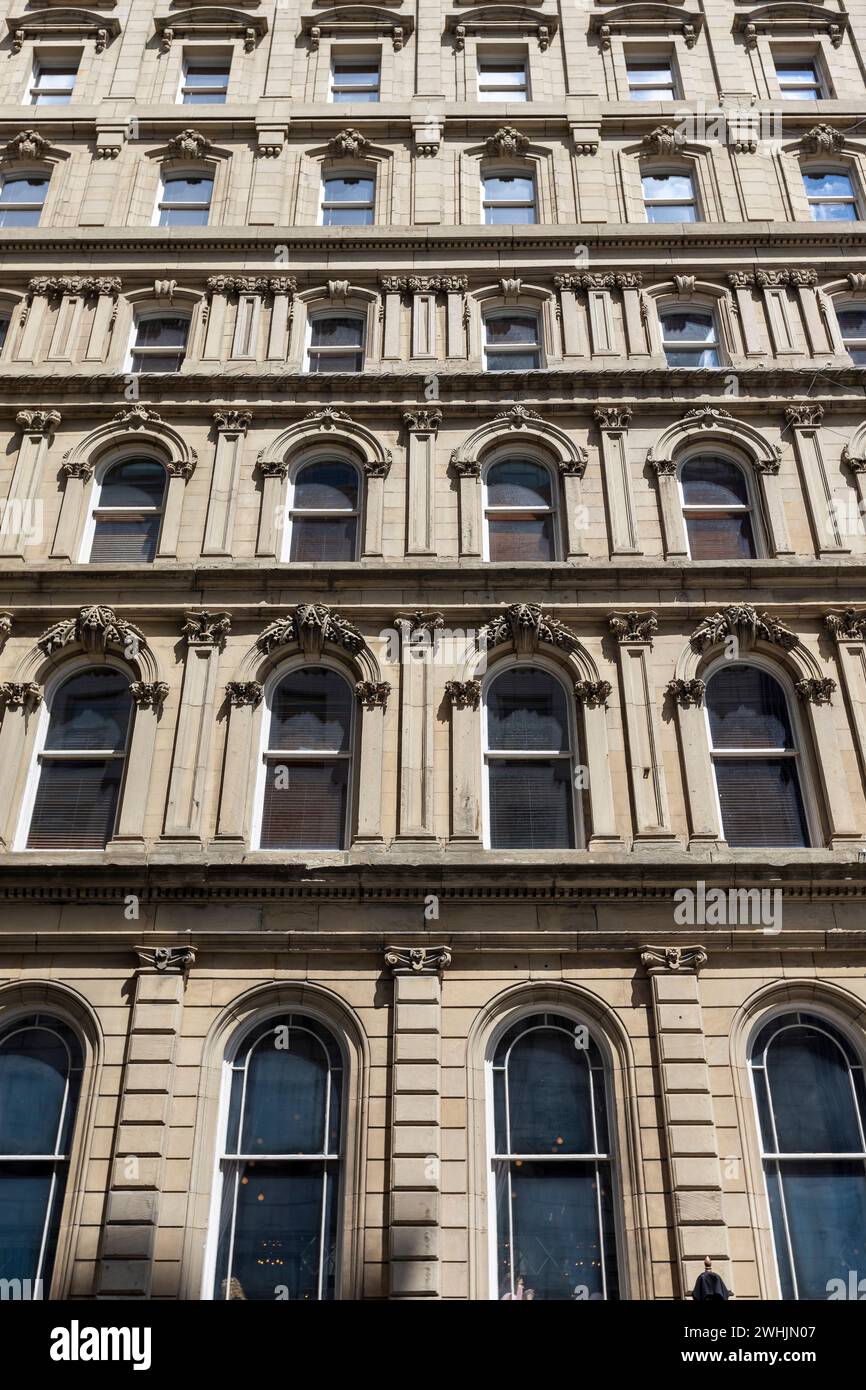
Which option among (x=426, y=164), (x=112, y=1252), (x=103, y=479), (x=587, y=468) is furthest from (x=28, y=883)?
(x=426, y=164)

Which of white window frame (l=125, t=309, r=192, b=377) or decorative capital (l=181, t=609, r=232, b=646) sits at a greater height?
white window frame (l=125, t=309, r=192, b=377)

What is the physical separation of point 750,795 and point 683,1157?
486cm

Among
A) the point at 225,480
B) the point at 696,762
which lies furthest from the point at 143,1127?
the point at 225,480

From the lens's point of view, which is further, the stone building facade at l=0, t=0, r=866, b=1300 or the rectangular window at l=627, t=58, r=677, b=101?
the rectangular window at l=627, t=58, r=677, b=101

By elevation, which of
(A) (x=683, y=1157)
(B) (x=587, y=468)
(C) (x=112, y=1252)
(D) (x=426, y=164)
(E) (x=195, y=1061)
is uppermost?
(D) (x=426, y=164)

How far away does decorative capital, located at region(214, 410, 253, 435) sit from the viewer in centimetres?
1956

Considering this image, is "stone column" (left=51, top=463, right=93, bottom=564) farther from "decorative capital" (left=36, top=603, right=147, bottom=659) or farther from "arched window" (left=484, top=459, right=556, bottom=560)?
"arched window" (left=484, top=459, right=556, bottom=560)

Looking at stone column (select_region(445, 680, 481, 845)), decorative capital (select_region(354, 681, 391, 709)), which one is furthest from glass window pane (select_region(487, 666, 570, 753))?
decorative capital (select_region(354, 681, 391, 709))

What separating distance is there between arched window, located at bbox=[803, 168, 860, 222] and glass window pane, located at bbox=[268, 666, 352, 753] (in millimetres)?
13388

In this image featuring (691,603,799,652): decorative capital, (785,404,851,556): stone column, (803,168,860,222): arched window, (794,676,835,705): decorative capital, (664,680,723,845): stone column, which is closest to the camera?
(664,680,723,845): stone column

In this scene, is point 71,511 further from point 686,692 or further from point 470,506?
point 686,692

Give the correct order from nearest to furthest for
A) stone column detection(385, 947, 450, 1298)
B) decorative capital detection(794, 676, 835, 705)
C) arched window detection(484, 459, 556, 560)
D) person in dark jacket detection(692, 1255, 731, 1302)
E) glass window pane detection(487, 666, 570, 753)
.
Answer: person in dark jacket detection(692, 1255, 731, 1302)
stone column detection(385, 947, 450, 1298)
decorative capital detection(794, 676, 835, 705)
glass window pane detection(487, 666, 570, 753)
arched window detection(484, 459, 556, 560)
